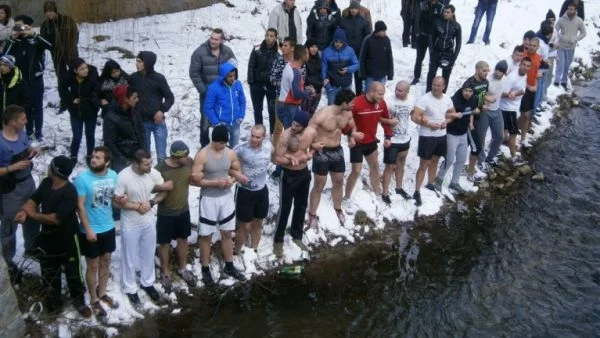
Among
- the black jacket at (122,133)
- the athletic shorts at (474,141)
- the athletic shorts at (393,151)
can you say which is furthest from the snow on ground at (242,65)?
the black jacket at (122,133)

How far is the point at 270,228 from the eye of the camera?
357 inches

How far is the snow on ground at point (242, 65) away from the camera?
337 inches

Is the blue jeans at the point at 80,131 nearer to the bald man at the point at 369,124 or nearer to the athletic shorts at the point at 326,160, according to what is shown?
the athletic shorts at the point at 326,160

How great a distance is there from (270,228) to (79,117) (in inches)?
128

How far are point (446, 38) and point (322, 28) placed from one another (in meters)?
2.73

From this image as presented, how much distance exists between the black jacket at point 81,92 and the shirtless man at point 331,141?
3.12 m

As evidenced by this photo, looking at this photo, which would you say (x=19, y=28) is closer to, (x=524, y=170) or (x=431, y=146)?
(x=431, y=146)

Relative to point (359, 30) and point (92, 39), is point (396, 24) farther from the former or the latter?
point (92, 39)

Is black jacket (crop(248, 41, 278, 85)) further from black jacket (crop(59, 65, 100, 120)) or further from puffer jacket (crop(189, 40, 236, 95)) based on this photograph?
black jacket (crop(59, 65, 100, 120))

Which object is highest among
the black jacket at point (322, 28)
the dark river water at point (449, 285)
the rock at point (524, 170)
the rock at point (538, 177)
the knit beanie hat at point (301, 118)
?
the black jacket at point (322, 28)

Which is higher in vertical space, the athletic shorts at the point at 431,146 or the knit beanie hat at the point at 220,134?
the knit beanie hat at the point at 220,134

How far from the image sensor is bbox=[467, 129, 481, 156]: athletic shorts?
1112 centimetres

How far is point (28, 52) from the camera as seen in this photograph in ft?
30.2

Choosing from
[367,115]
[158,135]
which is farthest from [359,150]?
[158,135]
